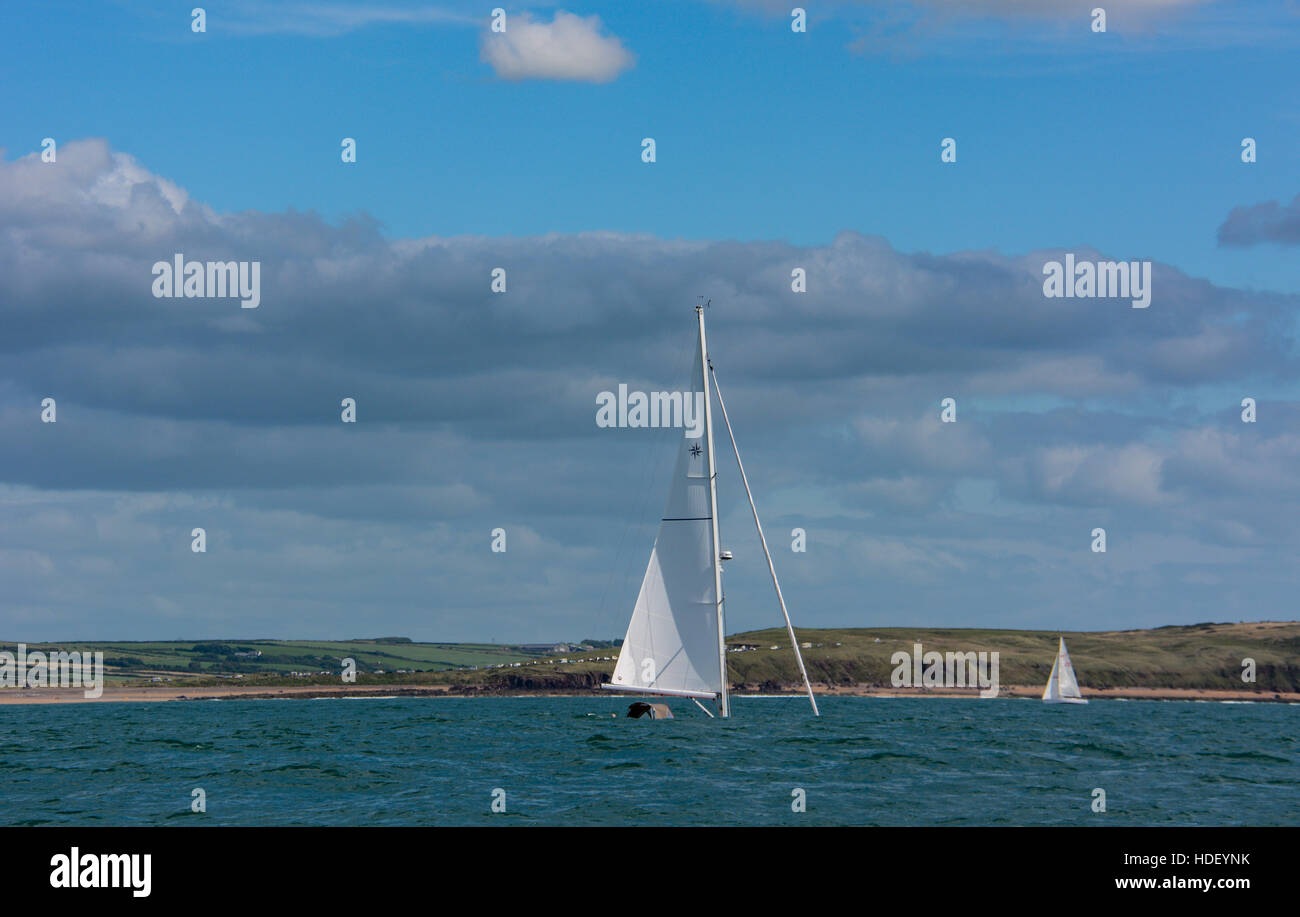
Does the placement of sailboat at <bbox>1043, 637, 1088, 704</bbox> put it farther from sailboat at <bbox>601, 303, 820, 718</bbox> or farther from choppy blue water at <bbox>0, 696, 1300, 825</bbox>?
sailboat at <bbox>601, 303, 820, 718</bbox>

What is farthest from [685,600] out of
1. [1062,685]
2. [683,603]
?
[1062,685]

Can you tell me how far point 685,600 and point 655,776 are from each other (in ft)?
81.1

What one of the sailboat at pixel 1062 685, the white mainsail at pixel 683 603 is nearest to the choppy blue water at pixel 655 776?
the white mainsail at pixel 683 603

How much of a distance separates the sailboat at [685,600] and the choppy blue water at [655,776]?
3319 millimetres

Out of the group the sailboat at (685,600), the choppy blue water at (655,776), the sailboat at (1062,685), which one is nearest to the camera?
the choppy blue water at (655,776)

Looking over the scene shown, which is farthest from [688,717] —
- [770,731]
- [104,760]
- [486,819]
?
[486,819]

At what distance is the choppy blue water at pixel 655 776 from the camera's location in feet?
139

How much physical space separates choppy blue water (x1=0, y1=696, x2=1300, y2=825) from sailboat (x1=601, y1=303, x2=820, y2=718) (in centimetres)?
332

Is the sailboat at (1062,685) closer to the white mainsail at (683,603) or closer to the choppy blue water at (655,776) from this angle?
the choppy blue water at (655,776)

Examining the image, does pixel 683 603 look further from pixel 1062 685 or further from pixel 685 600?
pixel 1062 685

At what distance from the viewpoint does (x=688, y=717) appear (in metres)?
88.2
